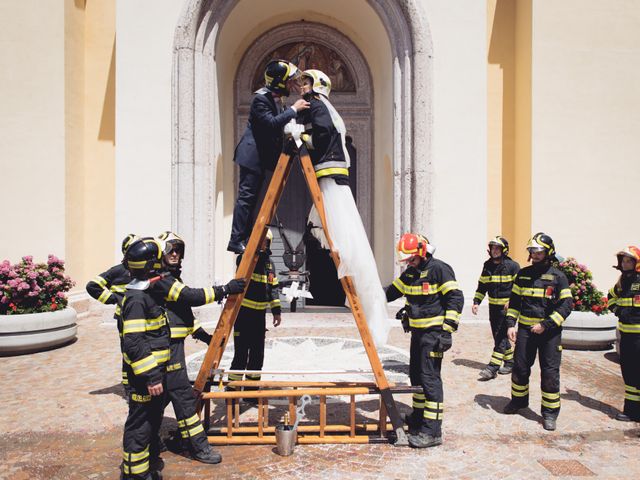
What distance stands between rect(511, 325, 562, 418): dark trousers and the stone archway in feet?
17.3

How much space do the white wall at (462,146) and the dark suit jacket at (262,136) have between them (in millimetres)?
6315

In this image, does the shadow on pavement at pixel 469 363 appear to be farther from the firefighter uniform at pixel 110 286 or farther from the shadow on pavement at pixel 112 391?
the firefighter uniform at pixel 110 286

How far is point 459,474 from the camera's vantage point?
369 cm

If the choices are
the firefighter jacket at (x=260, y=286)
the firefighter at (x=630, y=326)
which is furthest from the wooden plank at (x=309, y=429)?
the firefighter at (x=630, y=326)

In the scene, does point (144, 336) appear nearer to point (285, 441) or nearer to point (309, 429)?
point (285, 441)

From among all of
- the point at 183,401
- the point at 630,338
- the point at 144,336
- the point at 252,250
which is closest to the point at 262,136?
the point at 252,250

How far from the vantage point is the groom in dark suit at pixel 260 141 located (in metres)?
4.25

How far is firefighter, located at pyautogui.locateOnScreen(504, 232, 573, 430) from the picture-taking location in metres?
4.68

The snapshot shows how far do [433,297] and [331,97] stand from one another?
9.16 m

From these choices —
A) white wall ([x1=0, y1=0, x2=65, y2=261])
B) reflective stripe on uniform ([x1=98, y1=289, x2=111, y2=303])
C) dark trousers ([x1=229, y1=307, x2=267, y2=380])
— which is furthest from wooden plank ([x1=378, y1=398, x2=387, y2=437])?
white wall ([x1=0, y1=0, x2=65, y2=261])

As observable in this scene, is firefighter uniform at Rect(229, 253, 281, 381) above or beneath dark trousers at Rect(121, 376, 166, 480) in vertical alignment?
above

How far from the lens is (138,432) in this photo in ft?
A: 11.2

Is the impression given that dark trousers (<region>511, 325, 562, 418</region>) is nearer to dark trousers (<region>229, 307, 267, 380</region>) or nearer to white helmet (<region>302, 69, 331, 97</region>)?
dark trousers (<region>229, 307, 267, 380</region>)

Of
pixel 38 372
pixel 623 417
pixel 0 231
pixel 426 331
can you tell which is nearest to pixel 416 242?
pixel 426 331
